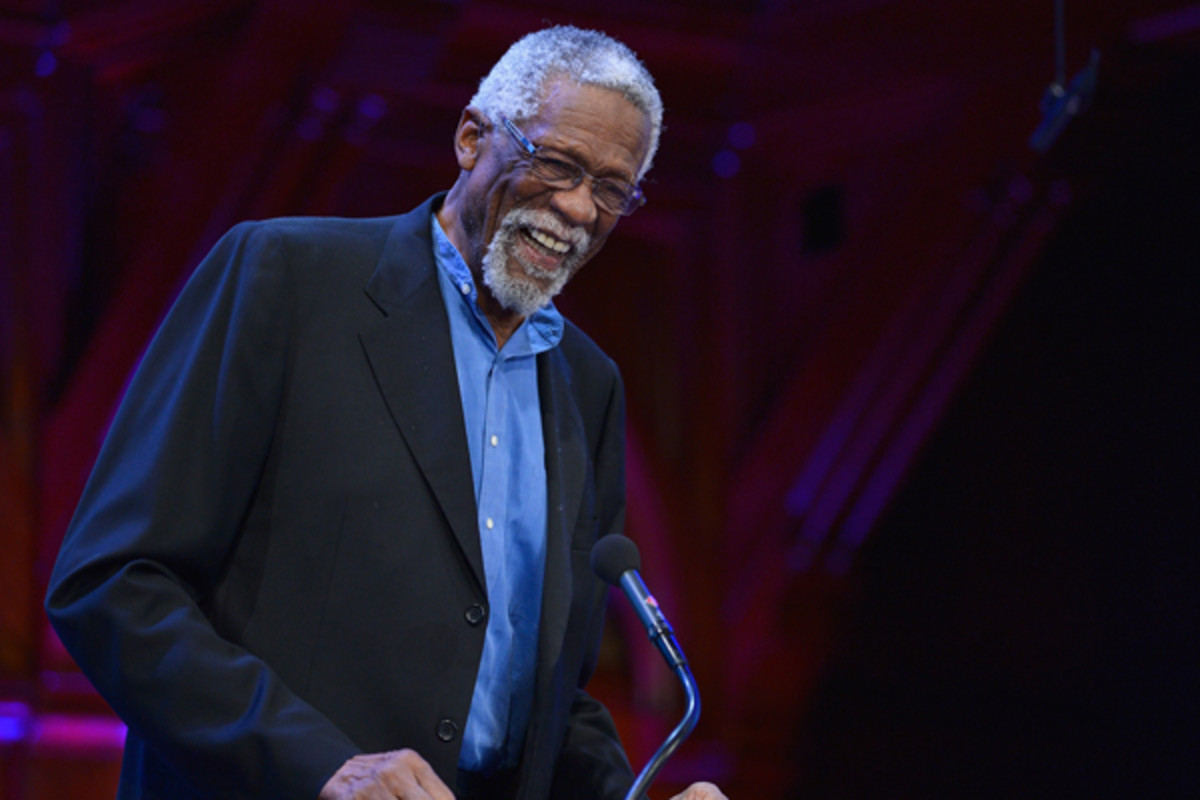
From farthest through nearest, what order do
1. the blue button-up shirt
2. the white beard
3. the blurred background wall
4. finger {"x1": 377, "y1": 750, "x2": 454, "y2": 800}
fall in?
the blurred background wall → the white beard → the blue button-up shirt → finger {"x1": 377, "y1": 750, "x2": 454, "y2": 800}

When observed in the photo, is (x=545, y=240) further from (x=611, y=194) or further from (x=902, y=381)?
(x=902, y=381)

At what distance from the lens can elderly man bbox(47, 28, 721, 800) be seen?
1.22 meters

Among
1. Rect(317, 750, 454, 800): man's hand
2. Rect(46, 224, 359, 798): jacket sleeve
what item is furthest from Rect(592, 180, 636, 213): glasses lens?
Rect(317, 750, 454, 800): man's hand

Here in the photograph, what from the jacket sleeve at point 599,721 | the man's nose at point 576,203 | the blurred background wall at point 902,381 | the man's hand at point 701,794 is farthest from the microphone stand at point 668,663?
the blurred background wall at point 902,381

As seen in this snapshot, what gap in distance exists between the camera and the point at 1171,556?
3773mm

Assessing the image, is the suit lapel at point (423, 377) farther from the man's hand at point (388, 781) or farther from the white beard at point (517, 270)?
the man's hand at point (388, 781)

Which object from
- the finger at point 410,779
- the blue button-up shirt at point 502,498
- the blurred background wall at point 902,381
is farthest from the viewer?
the blurred background wall at point 902,381

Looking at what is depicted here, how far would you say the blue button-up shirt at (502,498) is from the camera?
1.47m

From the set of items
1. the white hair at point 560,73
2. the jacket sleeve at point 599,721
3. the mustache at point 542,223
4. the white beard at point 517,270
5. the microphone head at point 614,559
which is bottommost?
the jacket sleeve at point 599,721

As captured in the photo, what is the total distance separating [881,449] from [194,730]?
304cm

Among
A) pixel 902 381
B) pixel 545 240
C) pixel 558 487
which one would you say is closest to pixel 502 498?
pixel 558 487

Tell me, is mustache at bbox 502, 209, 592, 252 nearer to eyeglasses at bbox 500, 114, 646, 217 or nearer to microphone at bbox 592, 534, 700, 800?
eyeglasses at bbox 500, 114, 646, 217

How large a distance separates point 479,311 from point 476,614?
45 cm

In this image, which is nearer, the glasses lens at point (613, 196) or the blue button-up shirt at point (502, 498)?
the blue button-up shirt at point (502, 498)
